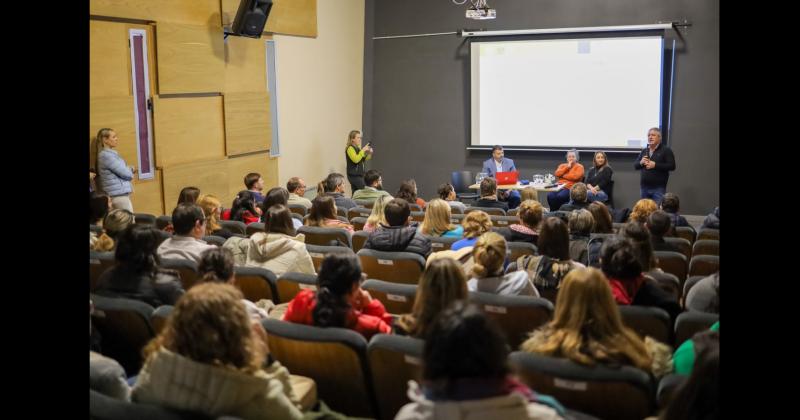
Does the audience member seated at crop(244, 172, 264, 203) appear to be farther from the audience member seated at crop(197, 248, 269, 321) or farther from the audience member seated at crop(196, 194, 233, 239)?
the audience member seated at crop(197, 248, 269, 321)

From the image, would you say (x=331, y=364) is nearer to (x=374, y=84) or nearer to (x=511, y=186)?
(x=511, y=186)

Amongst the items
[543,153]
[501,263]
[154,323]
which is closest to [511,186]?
[543,153]

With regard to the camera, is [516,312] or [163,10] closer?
[516,312]

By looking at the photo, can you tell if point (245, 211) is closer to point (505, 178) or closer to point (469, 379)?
point (505, 178)

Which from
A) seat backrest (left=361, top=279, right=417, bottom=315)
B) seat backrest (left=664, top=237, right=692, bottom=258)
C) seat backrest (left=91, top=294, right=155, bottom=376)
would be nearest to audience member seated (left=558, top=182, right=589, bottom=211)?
seat backrest (left=664, top=237, right=692, bottom=258)

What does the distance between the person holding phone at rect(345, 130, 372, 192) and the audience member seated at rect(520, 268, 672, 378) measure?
7.78 m

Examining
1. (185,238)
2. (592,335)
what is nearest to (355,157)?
(185,238)

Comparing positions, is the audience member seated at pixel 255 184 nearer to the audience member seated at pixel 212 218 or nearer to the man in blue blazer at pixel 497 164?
the audience member seated at pixel 212 218

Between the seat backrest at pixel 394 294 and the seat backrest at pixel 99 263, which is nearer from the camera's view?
the seat backrest at pixel 394 294

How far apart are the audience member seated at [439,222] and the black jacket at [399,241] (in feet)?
1.99

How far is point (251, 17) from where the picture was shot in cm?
848

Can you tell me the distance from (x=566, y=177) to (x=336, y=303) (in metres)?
7.23

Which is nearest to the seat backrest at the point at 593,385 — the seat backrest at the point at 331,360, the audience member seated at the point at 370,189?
the seat backrest at the point at 331,360

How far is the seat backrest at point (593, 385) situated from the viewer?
2.44m
